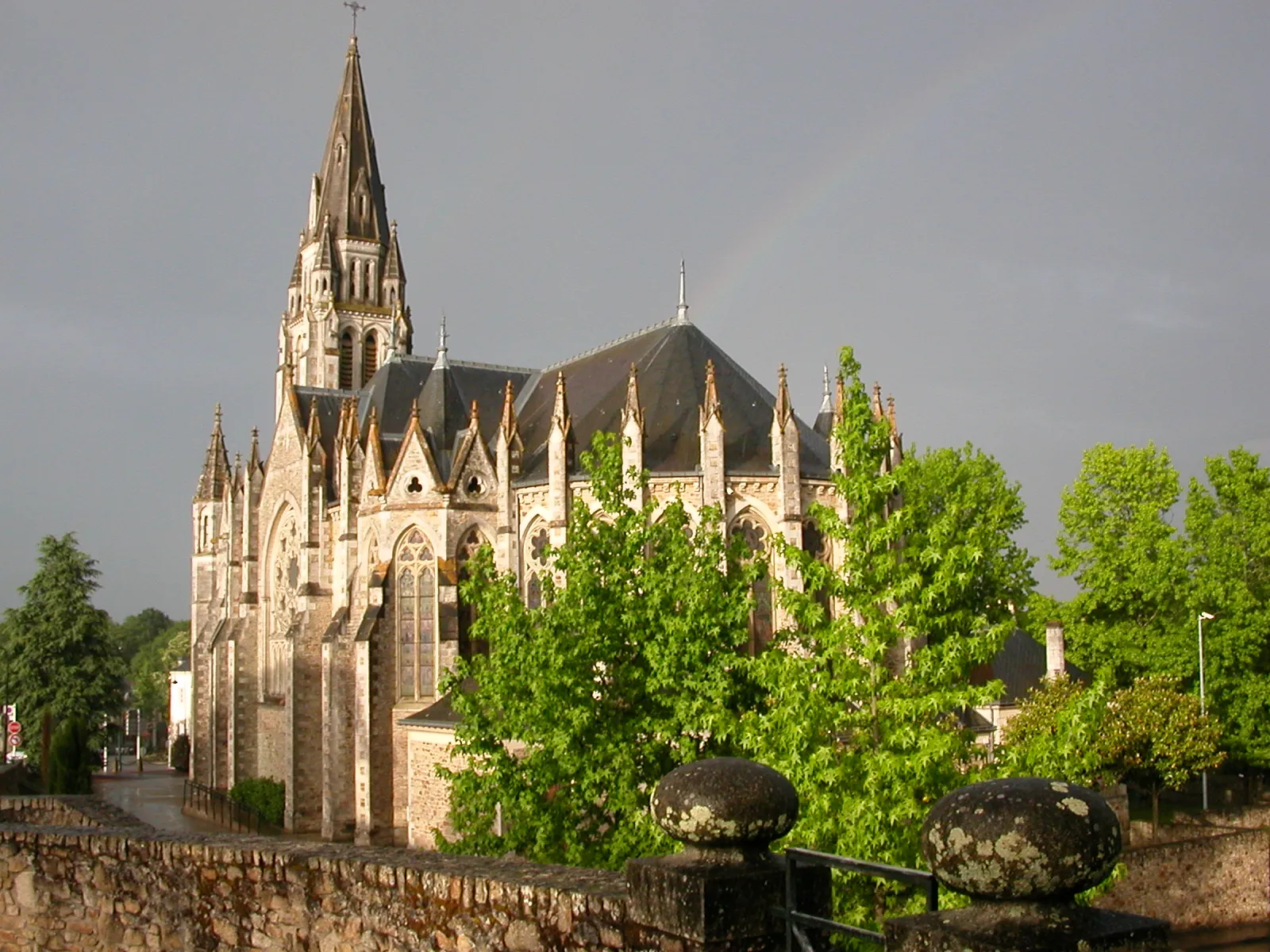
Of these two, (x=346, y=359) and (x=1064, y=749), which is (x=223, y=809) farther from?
(x=1064, y=749)

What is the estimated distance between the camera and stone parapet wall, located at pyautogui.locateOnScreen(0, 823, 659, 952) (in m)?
6.88

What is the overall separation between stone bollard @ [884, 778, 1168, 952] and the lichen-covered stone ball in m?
1.46

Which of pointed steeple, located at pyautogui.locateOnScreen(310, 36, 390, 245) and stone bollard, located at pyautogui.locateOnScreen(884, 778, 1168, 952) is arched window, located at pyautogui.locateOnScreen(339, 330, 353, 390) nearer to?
pointed steeple, located at pyautogui.locateOnScreen(310, 36, 390, 245)

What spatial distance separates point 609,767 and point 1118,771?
87.2 feet

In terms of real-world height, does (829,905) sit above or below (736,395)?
below

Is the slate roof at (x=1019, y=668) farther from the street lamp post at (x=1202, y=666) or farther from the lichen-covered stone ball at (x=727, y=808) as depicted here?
the lichen-covered stone ball at (x=727, y=808)

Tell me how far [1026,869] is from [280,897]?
621 centimetres

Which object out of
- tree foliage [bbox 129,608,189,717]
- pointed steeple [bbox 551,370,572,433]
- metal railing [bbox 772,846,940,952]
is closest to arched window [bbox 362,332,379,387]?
pointed steeple [bbox 551,370,572,433]

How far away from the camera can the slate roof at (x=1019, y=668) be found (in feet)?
144

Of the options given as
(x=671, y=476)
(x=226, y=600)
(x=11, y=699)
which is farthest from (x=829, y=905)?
(x=11, y=699)

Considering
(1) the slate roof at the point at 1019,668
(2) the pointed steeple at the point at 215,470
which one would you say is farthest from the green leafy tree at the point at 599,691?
(2) the pointed steeple at the point at 215,470

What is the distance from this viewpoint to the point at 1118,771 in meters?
38.3

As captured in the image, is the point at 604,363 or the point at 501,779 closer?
the point at 501,779

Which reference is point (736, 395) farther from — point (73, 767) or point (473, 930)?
point (473, 930)
